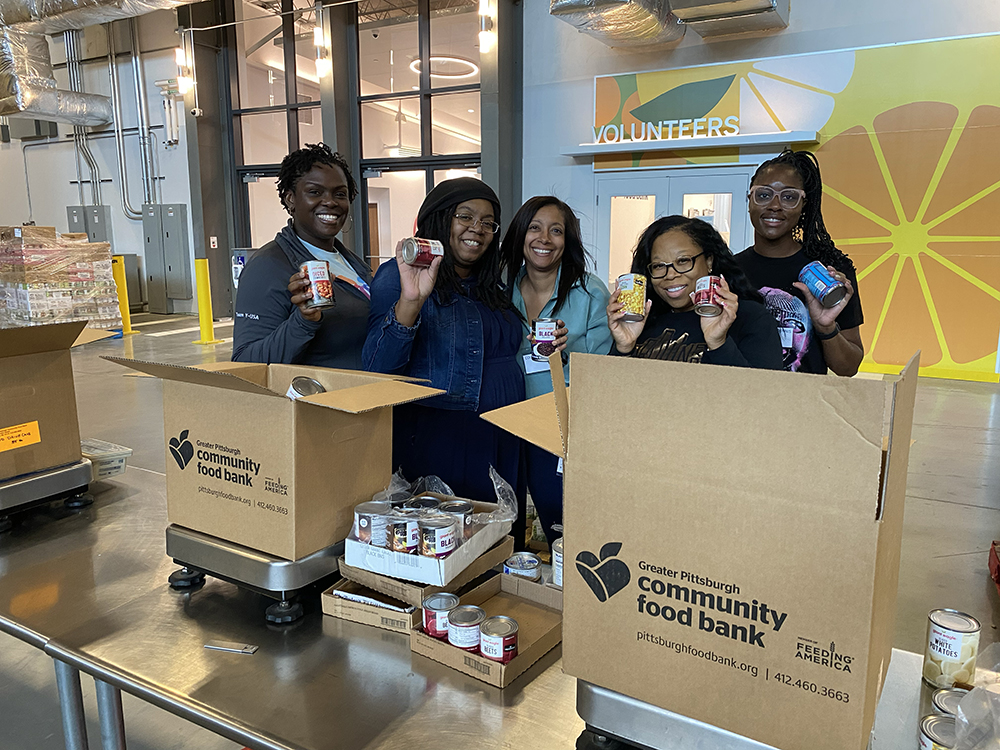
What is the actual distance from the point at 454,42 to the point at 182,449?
8.74 m

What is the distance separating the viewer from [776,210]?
6.57ft

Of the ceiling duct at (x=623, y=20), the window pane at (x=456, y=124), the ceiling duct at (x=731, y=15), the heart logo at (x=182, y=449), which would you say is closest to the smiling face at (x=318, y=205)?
the heart logo at (x=182, y=449)

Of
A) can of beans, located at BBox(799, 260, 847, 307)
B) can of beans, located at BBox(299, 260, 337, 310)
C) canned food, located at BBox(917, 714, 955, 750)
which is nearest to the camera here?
canned food, located at BBox(917, 714, 955, 750)

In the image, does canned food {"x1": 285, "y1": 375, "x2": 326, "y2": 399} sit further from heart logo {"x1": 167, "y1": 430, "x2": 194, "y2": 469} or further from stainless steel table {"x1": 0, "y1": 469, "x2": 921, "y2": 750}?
stainless steel table {"x1": 0, "y1": 469, "x2": 921, "y2": 750}

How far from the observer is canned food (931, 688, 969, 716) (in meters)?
0.83

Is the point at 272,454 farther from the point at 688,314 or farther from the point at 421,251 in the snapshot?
the point at 688,314

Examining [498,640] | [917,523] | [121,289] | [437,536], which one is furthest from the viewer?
[121,289]

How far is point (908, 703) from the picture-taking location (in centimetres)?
92

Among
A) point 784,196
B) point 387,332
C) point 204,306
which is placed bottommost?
point 204,306

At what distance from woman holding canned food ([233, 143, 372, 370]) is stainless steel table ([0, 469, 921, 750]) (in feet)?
A: 1.95

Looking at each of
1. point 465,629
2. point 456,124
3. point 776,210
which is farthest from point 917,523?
point 456,124

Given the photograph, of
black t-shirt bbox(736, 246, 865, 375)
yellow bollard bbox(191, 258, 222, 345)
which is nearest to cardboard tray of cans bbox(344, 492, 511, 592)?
black t-shirt bbox(736, 246, 865, 375)

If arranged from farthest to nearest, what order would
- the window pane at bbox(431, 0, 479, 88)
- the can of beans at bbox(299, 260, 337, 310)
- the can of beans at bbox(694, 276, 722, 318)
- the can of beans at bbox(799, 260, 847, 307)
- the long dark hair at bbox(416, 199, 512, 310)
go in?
the window pane at bbox(431, 0, 479, 88)
the long dark hair at bbox(416, 199, 512, 310)
the can of beans at bbox(799, 260, 847, 307)
the can of beans at bbox(299, 260, 337, 310)
the can of beans at bbox(694, 276, 722, 318)

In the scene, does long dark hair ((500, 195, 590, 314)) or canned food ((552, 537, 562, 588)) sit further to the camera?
long dark hair ((500, 195, 590, 314))
